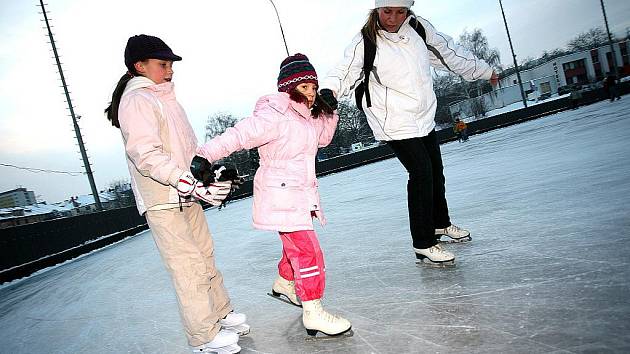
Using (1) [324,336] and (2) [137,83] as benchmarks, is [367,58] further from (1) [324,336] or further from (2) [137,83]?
(1) [324,336]

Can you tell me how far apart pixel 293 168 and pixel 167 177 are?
665 millimetres

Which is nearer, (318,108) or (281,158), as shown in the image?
(281,158)

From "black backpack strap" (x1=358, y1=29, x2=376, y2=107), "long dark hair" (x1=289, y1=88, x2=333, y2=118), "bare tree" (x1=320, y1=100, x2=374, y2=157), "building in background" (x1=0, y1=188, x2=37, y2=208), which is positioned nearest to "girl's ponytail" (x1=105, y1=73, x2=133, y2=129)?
"long dark hair" (x1=289, y1=88, x2=333, y2=118)

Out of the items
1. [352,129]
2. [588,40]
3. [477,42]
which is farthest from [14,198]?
[588,40]

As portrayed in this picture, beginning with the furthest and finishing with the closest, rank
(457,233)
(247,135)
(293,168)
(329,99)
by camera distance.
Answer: (457,233)
(329,99)
(293,168)
(247,135)

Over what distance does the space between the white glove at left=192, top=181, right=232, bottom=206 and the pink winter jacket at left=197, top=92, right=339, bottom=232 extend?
8.6 inches

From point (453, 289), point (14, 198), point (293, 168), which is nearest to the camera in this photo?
point (293, 168)

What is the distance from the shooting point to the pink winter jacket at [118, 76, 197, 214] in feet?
7.07

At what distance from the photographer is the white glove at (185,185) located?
2.10 meters

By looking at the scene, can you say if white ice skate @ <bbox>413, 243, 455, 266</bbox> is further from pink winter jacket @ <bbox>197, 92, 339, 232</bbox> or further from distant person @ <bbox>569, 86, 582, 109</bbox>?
distant person @ <bbox>569, 86, 582, 109</bbox>

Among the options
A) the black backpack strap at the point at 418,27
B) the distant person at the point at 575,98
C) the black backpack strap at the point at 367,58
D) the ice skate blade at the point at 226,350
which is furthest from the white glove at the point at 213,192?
the distant person at the point at 575,98

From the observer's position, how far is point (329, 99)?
264 cm

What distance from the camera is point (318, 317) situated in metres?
2.30

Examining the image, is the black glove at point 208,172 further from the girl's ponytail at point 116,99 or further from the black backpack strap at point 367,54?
the black backpack strap at point 367,54
